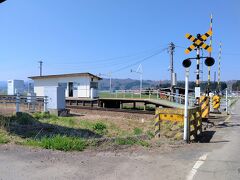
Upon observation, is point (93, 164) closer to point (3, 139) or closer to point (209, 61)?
point (3, 139)

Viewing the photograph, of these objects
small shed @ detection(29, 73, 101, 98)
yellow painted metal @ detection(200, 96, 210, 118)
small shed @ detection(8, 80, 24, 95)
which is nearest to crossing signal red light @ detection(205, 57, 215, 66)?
yellow painted metal @ detection(200, 96, 210, 118)

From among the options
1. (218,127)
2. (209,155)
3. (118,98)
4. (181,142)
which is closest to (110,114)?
(118,98)

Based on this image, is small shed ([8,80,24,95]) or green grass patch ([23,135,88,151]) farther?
small shed ([8,80,24,95])

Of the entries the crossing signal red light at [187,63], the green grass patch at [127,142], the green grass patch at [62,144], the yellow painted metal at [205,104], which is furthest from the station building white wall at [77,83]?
the green grass patch at [62,144]

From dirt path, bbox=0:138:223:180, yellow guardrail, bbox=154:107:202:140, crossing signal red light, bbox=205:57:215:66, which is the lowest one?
dirt path, bbox=0:138:223:180

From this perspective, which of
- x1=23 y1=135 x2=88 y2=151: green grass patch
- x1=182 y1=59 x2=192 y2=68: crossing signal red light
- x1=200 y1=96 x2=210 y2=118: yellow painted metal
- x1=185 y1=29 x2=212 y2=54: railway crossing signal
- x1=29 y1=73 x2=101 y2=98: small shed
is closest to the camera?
x1=23 y1=135 x2=88 y2=151: green grass patch

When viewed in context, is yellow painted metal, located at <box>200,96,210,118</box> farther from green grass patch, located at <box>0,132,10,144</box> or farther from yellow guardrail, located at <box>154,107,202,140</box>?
green grass patch, located at <box>0,132,10,144</box>

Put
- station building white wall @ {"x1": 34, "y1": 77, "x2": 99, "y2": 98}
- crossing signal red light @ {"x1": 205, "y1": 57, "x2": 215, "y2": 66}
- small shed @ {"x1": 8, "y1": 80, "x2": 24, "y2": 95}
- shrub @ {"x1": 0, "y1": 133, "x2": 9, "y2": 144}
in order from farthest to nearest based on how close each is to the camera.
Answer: station building white wall @ {"x1": 34, "y1": 77, "x2": 99, "y2": 98}
small shed @ {"x1": 8, "y1": 80, "x2": 24, "y2": 95}
crossing signal red light @ {"x1": 205, "y1": 57, "x2": 215, "y2": 66}
shrub @ {"x1": 0, "y1": 133, "x2": 9, "y2": 144}

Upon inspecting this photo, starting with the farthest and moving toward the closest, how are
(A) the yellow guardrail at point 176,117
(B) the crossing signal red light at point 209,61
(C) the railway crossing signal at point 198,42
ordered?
(C) the railway crossing signal at point 198,42 → (B) the crossing signal red light at point 209,61 → (A) the yellow guardrail at point 176,117

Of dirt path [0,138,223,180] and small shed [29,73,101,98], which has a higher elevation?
small shed [29,73,101,98]

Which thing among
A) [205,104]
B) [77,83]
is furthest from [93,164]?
[77,83]

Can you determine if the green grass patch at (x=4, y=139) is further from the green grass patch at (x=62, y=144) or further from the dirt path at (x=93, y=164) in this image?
the green grass patch at (x=62, y=144)

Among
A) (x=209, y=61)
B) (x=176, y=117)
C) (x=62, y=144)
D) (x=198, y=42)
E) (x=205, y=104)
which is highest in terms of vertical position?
(x=198, y=42)

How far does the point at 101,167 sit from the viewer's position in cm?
639
